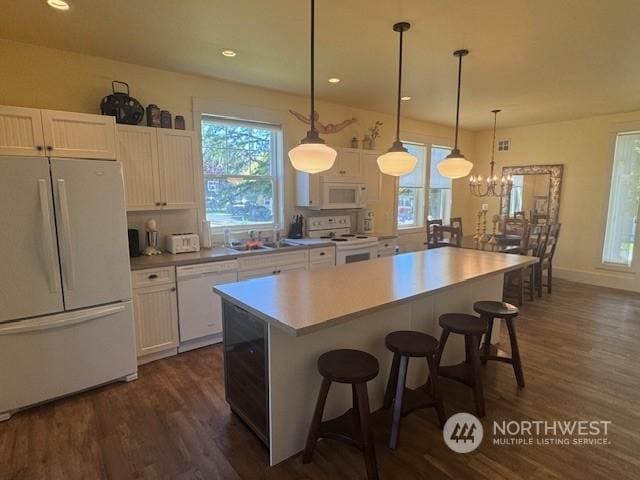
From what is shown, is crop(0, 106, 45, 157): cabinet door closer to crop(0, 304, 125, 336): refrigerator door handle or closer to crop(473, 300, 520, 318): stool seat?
crop(0, 304, 125, 336): refrigerator door handle

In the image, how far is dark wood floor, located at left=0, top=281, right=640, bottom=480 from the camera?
6.25 feet

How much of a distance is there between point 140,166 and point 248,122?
54.2 inches

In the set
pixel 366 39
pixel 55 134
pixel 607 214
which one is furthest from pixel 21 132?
pixel 607 214

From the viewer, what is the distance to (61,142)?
2.62 meters

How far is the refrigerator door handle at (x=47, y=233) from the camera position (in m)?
2.30

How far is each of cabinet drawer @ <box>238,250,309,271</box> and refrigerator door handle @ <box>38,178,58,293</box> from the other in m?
1.49

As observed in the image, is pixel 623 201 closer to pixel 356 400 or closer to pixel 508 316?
pixel 508 316

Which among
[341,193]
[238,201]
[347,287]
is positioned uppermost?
[341,193]

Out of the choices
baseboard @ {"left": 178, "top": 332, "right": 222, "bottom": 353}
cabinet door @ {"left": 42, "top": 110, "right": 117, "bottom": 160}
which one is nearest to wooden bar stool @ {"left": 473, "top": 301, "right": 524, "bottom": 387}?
baseboard @ {"left": 178, "top": 332, "right": 222, "bottom": 353}

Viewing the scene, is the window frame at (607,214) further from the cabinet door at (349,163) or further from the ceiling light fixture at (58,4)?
the ceiling light fixture at (58,4)

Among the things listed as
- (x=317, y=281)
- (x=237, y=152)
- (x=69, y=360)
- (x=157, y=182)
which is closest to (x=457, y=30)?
(x=317, y=281)

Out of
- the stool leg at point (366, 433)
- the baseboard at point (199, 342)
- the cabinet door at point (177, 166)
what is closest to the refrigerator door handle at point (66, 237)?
the cabinet door at point (177, 166)

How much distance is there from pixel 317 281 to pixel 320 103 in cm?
311

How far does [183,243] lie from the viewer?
3469 millimetres
